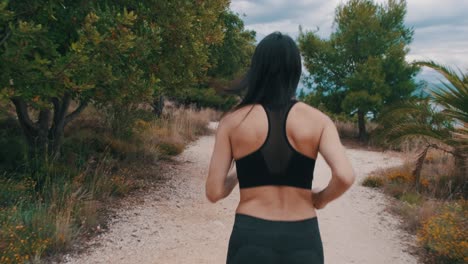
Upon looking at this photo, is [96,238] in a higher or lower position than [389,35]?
lower

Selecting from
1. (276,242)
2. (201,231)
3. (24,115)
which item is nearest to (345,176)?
(276,242)

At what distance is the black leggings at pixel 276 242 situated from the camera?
1862 millimetres

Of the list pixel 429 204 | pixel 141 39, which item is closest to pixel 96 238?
pixel 141 39

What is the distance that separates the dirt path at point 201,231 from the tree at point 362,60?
1014 cm

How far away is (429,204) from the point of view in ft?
23.9

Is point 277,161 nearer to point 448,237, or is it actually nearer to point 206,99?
point 448,237

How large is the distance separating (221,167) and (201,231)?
456cm

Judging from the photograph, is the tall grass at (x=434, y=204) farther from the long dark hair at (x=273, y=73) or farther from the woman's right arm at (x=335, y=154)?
the long dark hair at (x=273, y=73)

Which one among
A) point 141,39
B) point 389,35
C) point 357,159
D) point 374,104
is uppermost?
point 389,35

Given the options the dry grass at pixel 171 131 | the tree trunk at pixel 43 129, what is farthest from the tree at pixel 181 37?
the dry grass at pixel 171 131

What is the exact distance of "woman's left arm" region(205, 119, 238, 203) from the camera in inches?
76.6

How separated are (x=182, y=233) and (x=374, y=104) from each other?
14.2m

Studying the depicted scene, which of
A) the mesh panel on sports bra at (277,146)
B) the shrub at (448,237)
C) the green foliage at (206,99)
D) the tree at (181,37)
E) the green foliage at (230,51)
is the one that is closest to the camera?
the mesh panel on sports bra at (277,146)

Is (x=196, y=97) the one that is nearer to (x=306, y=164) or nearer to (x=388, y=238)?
(x=388, y=238)
